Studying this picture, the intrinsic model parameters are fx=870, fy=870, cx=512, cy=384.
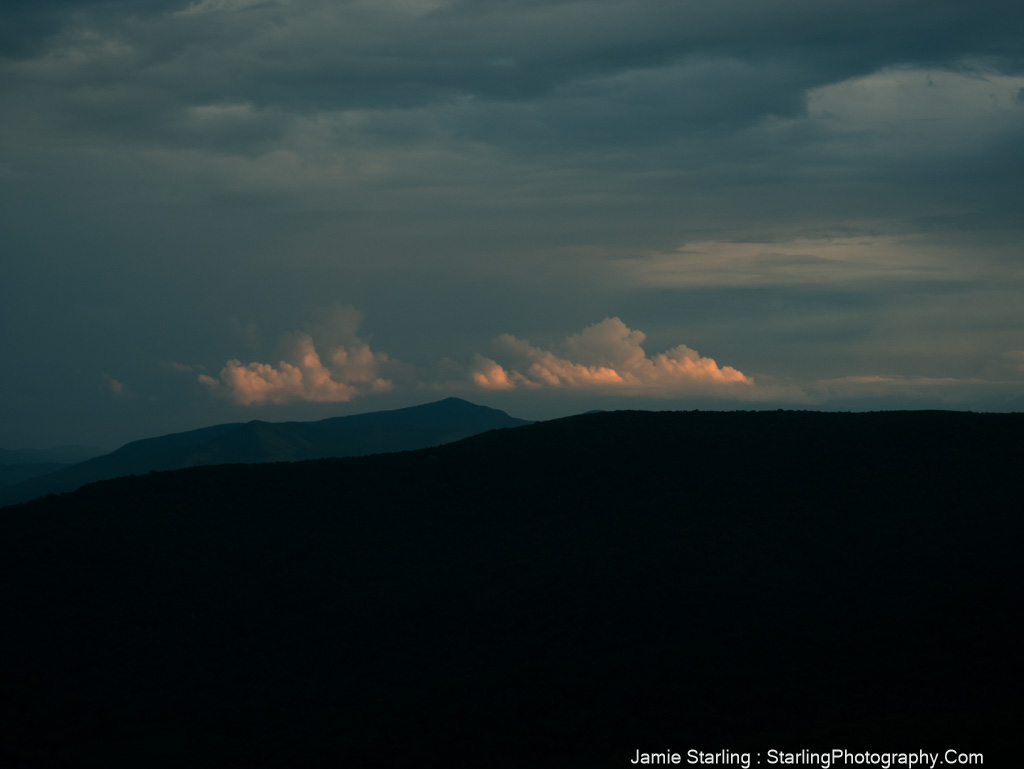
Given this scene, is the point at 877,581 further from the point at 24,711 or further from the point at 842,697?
the point at 24,711

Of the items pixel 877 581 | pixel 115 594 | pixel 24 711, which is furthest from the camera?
pixel 115 594

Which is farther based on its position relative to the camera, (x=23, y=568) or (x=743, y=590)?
(x=23, y=568)

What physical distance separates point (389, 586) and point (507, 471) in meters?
20.1

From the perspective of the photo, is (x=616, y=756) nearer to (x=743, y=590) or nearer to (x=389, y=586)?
(x=743, y=590)

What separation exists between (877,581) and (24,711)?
43.3 m

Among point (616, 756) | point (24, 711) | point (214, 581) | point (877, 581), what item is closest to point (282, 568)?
point (214, 581)

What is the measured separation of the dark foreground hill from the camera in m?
33.1

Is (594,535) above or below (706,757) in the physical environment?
above

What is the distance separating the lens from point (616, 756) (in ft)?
98.7

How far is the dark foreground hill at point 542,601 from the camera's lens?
33.1 metres

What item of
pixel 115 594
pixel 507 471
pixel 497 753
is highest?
pixel 507 471

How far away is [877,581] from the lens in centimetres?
4853

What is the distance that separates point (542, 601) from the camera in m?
49.8

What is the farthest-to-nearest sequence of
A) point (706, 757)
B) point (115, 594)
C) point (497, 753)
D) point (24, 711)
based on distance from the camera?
1. point (115, 594)
2. point (24, 711)
3. point (497, 753)
4. point (706, 757)
